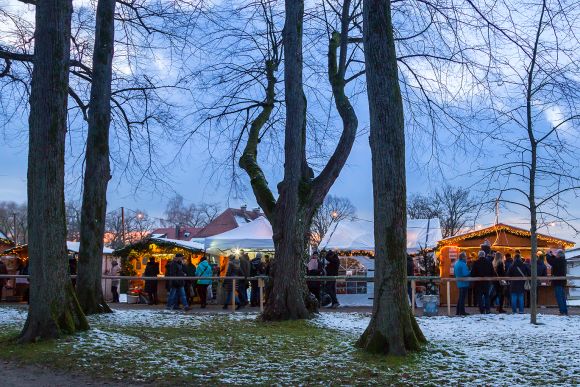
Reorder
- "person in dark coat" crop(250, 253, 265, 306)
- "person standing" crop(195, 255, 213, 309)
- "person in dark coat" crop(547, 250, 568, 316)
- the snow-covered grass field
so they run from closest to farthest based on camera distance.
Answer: the snow-covered grass field → "person in dark coat" crop(547, 250, 568, 316) → "person standing" crop(195, 255, 213, 309) → "person in dark coat" crop(250, 253, 265, 306)

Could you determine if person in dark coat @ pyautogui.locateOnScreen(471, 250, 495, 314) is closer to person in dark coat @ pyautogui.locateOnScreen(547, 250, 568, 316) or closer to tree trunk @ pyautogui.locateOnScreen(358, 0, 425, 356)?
person in dark coat @ pyautogui.locateOnScreen(547, 250, 568, 316)

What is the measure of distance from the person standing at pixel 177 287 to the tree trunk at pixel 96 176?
369cm

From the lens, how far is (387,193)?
10.3m

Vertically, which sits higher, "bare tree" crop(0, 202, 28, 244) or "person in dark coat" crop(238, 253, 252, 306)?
"bare tree" crop(0, 202, 28, 244)

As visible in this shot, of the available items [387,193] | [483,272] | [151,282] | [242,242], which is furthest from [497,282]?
[151,282]

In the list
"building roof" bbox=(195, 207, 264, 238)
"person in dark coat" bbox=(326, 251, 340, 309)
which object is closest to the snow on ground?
"person in dark coat" bbox=(326, 251, 340, 309)

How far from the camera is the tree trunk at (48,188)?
1168 centimetres

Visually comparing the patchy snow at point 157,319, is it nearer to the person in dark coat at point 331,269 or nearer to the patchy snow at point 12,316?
the patchy snow at point 12,316

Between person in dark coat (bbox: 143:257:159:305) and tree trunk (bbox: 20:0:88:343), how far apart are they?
10.3m

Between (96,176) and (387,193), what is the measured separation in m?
9.24

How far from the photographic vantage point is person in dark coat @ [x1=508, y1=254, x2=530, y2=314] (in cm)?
1850

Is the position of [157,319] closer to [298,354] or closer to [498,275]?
[298,354]

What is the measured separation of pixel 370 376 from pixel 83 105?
1428cm

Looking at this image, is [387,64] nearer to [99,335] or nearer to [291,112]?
[291,112]
